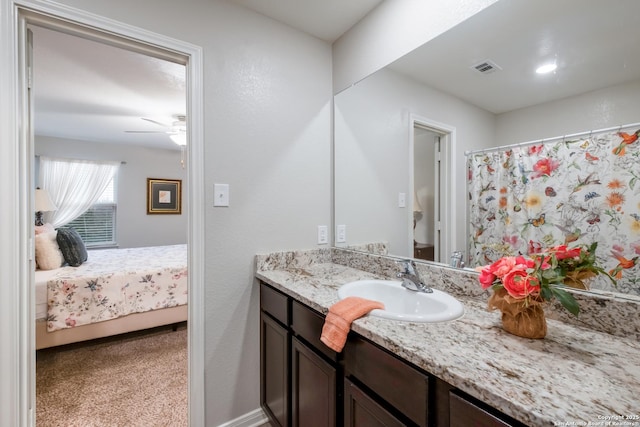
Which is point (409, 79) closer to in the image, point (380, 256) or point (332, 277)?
point (380, 256)

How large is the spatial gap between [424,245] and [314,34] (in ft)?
4.83

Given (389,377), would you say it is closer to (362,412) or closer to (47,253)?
(362,412)

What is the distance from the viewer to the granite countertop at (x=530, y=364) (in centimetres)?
53

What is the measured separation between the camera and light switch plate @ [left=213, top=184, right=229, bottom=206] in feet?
4.98

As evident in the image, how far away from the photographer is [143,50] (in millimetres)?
1374

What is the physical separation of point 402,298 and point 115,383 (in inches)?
84.6

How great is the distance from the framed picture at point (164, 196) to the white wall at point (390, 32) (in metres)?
4.49

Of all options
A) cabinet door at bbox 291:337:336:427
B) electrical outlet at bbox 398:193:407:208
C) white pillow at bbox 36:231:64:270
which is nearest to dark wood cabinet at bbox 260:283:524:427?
cabinet door at bbox 291:337:336:427

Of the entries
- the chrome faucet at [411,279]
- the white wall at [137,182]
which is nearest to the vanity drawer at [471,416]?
the chrome faucet at [411,279]

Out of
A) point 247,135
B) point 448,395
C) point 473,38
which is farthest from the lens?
point 247,135

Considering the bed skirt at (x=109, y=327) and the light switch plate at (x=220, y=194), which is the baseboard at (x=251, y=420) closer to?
the light switch plate at (x=220, y=194)

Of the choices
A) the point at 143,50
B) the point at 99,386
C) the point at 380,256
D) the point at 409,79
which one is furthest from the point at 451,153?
the point at 99,386

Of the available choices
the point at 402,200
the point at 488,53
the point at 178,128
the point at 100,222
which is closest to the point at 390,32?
the point at 488,53

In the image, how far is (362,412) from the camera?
93 cm
